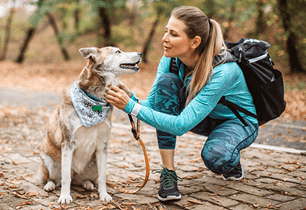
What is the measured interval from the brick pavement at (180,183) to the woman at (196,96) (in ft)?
0.94

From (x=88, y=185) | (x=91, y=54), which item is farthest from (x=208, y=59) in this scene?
(x=88, y=185)

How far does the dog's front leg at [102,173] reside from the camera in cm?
280

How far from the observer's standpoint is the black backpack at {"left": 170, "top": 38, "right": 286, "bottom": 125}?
279cm

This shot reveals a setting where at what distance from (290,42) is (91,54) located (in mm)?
14024

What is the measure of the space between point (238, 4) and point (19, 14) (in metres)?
20.4

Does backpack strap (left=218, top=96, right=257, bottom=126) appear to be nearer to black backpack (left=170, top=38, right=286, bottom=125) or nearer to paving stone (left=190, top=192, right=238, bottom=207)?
black backpack (left=170, top=38, right=286, bottom=125)

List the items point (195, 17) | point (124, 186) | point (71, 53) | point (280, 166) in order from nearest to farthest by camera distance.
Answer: point (195, 17) < point (124, 186) < point (280, 166) < point (71, 53)

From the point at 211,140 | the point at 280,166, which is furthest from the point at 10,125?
the point at 280,166

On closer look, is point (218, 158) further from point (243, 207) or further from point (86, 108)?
point (86, 108)

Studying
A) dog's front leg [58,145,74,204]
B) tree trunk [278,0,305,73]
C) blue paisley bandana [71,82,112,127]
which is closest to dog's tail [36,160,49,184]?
dog's front leg [58,145,74,204]

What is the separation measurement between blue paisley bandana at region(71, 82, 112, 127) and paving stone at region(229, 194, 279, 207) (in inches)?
59.8

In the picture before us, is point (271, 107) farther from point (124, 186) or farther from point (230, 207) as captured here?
point (124, 186)

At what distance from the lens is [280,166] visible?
142 inches

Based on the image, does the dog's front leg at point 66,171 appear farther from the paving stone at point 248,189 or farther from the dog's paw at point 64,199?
the paving stone at point 248,189
